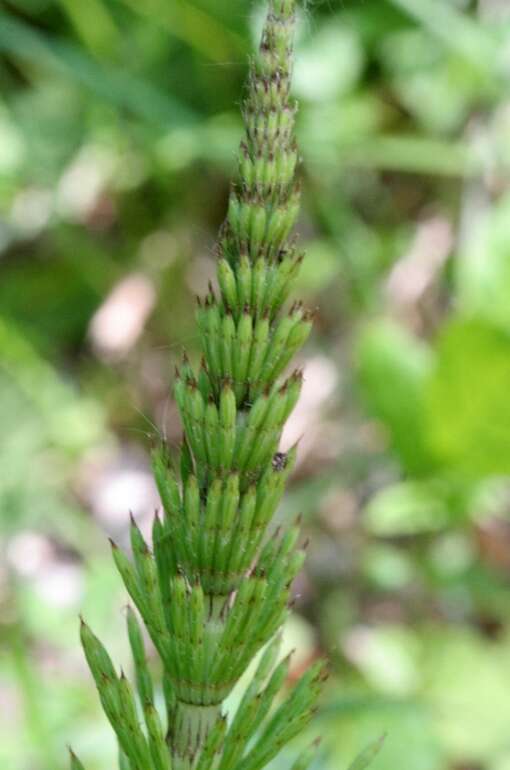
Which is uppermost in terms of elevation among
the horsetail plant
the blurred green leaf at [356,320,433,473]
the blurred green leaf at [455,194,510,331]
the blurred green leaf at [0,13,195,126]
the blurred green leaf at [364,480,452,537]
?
the blurred green leaf at [0,13,195,126]

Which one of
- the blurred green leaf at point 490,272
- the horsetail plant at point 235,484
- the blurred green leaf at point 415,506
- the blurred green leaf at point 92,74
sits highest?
the blurred green leaf at point 92,74

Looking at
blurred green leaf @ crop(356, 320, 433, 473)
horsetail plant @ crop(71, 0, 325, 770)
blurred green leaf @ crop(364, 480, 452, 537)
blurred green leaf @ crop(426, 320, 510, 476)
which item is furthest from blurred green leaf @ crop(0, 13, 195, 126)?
horsetail plant @ crop(71, 0, 325, 770)

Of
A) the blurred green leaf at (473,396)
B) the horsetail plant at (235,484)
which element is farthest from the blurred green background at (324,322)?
the horsetail plant at (235,484)

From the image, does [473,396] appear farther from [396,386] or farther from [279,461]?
[279,461]

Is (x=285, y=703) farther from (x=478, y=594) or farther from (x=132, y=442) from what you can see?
(x=132, y=442)

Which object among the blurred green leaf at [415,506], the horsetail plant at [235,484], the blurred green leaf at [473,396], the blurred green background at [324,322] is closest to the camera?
the horsetail plant at [235,484]

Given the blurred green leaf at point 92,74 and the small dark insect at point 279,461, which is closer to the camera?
the small dark insect at point 279,461

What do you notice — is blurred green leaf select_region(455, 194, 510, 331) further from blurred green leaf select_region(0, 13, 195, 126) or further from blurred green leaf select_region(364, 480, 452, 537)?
blurred green leaf select_region(0, 13, 195, 126)

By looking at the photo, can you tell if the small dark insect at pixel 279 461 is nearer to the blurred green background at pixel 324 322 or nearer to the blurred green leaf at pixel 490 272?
the blurred green background at pixel 324 322
